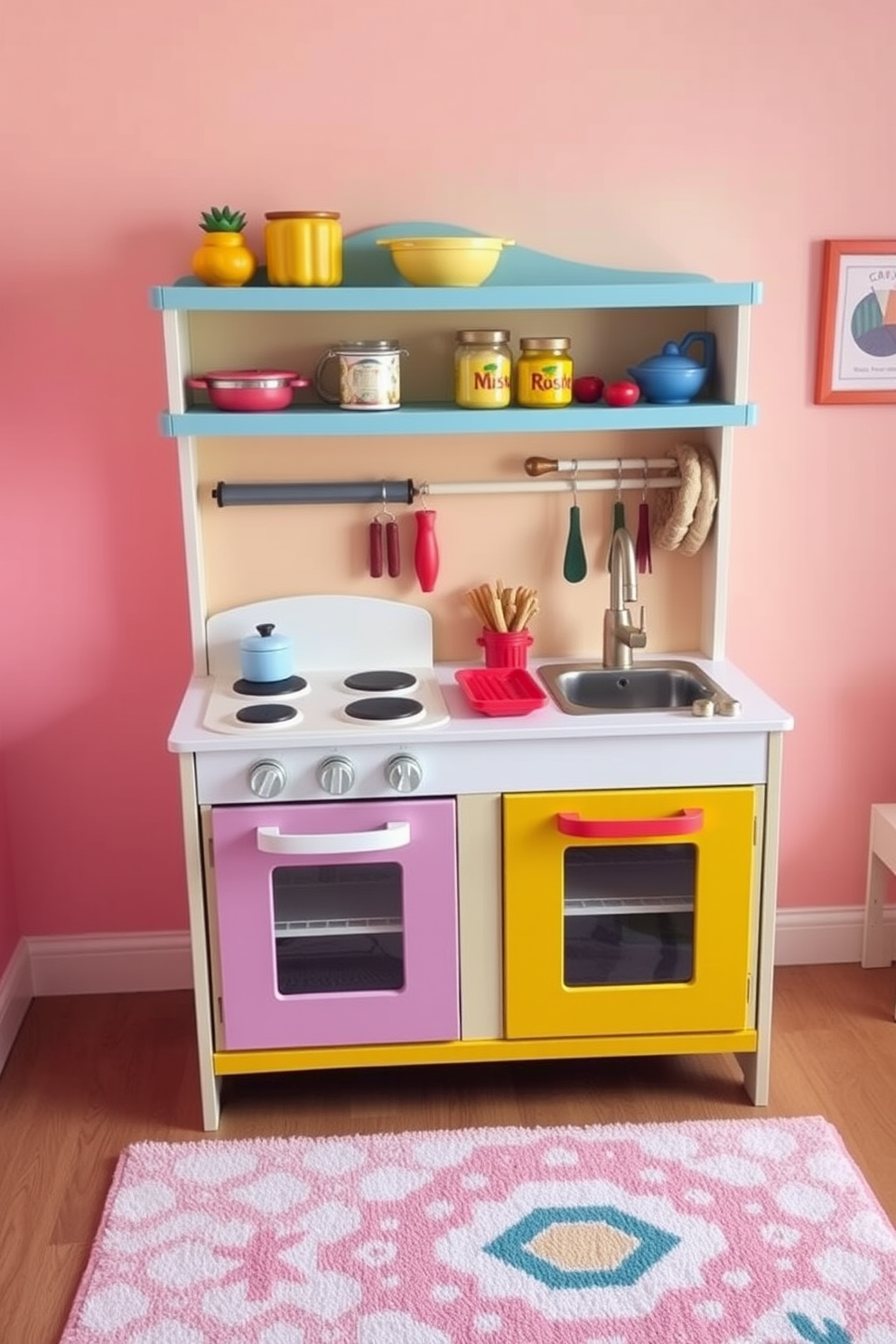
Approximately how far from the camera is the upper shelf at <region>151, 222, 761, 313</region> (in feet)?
7.79

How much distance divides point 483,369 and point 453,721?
25.0 inches

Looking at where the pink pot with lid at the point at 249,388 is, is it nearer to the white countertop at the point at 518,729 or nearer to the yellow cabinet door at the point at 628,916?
the white countertop at the point at 518,729

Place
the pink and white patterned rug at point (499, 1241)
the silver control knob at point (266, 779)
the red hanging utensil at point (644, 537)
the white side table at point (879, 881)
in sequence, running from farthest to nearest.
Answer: the white side table at point (879, 881), the red hanging utensil at point (644, 537), the silver control knob at point (266, 779), the pink and white patterned rug at point (499, 1241)

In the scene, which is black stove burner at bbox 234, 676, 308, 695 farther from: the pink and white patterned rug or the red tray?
the pink and white patterned rug

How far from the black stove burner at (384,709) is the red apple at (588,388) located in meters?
0.66

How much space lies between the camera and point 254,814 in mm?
2316

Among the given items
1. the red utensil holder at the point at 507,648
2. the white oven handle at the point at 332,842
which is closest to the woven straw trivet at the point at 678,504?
the red utensil holder at the point at 507,648

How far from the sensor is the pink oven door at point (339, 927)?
2330mm

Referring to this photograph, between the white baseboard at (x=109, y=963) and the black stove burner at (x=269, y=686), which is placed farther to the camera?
the white baseboard at (x=109, y=963)

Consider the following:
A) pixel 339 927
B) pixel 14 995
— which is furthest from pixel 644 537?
pixel 14 995

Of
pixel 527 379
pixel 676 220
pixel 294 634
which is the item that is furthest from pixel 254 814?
pixel 676 220

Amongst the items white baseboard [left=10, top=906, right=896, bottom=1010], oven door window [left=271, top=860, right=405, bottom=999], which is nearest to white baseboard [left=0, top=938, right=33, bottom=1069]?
white baseboard [left=10, top=906, right=896, bottom=1010]

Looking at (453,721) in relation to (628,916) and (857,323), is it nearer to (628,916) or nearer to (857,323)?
(628,916)

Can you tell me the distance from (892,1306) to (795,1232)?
191mm
